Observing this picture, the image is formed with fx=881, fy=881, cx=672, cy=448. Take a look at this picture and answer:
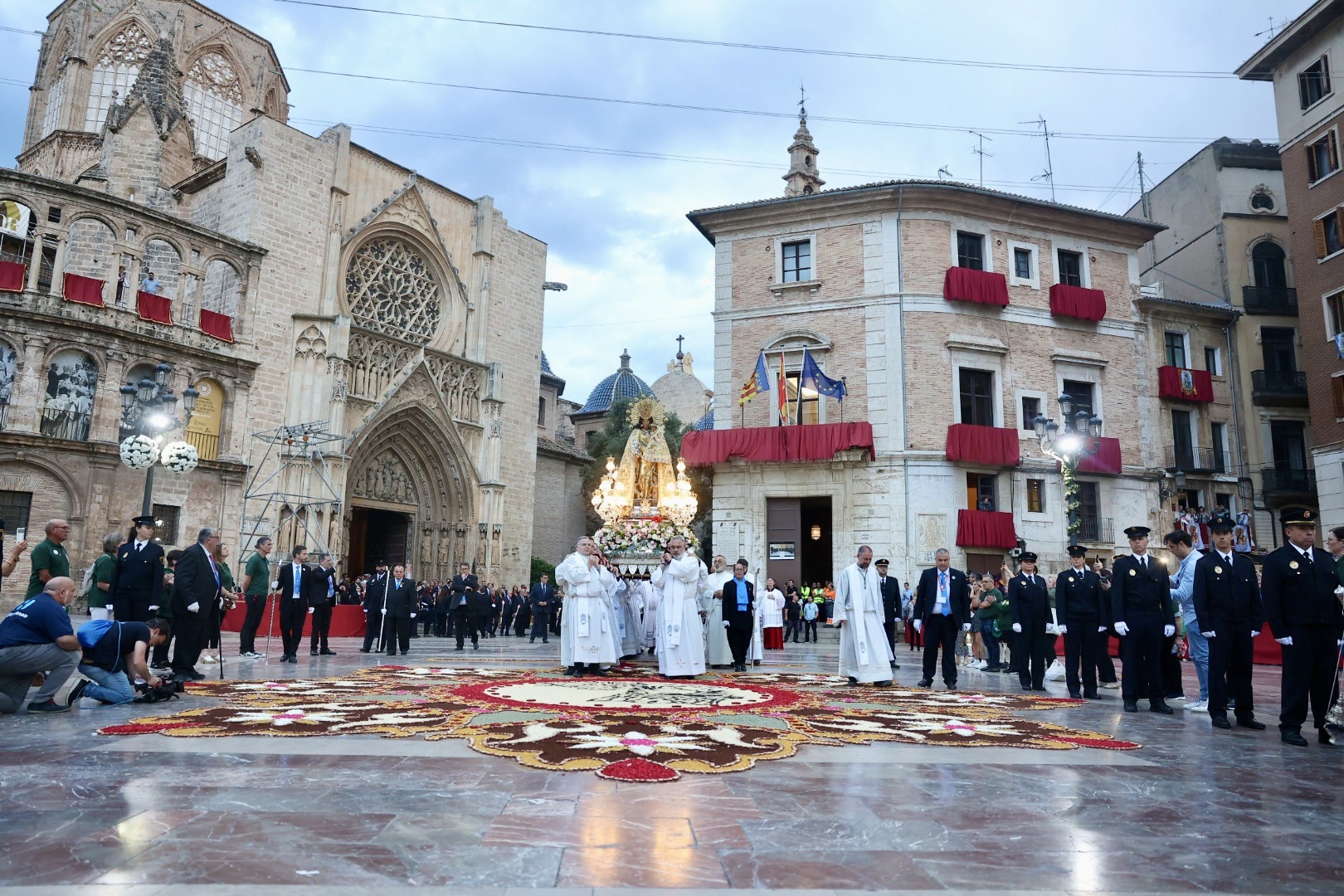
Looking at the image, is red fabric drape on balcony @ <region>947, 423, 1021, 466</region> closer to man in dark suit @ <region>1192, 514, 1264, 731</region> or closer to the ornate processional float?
the ornate processional float

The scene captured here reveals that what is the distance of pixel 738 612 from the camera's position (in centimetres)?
1309

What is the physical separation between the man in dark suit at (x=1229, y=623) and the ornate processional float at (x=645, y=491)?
10.7 metres

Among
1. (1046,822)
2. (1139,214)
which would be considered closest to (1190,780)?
(1046,822)

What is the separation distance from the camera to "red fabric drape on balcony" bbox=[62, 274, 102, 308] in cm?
2270

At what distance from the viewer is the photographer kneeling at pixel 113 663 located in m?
7.84

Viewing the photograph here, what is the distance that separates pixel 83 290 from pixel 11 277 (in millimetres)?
1515

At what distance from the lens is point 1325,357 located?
2539 centimetres

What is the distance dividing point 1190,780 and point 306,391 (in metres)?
26.6

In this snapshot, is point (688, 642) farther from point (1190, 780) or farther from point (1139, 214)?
point (1139, 214)

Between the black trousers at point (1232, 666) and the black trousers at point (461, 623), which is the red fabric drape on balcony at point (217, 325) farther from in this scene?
the black trousers at point (1232, 666)

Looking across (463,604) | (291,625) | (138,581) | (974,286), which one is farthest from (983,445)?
(138,581)

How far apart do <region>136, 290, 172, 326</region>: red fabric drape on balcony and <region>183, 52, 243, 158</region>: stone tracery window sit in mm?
13151

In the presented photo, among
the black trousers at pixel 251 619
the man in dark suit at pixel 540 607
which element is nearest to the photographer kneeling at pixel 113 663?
the black trousers at pixel 251 619

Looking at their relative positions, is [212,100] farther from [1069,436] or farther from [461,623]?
[1069,436]
